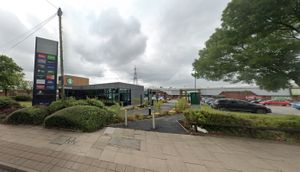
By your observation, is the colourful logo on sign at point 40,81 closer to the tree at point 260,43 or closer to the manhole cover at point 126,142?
the manhole cover at point 126,142

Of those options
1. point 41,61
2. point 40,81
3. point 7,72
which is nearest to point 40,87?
point 40,81

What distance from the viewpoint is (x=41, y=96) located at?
8578 mm

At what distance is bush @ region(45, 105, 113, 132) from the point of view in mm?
6352

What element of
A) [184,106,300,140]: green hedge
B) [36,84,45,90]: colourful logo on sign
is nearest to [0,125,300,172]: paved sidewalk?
[184,106,300,140]: green hedge

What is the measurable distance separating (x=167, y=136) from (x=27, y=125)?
23.0 ft

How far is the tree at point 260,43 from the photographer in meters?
5.84

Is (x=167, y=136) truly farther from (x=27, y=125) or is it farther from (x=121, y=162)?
(x=27, y=125)

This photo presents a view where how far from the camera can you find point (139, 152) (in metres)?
4.43

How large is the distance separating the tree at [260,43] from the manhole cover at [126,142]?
547cm

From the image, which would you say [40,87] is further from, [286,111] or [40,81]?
[286,111]

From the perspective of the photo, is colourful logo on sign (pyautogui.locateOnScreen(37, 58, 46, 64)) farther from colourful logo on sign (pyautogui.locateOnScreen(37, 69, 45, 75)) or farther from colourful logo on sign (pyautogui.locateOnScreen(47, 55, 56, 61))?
colourful logo on sign (pyautogui.locateOnScreen(37, 69, 45, 75))

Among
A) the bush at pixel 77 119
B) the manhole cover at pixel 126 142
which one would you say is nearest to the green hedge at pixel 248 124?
the manhole cover at pixel 126 142

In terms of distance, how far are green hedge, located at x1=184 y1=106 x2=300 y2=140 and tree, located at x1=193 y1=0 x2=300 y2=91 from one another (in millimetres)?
1836

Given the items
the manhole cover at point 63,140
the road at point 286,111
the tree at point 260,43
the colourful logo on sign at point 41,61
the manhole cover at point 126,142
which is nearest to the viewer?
the manhole cover at point 126,142
